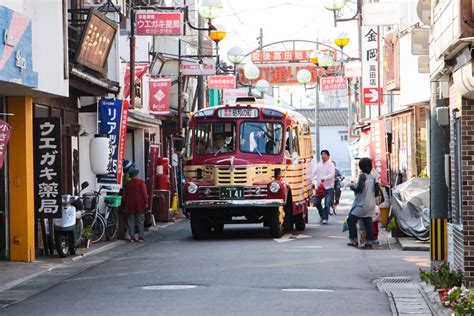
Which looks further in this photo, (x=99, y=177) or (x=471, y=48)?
(x=99, y=177)

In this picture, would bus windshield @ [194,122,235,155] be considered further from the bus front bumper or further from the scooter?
the scooter

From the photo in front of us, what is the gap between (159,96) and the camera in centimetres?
3484


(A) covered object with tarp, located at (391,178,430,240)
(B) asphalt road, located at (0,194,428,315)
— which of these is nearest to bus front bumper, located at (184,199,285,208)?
(B) asphalt road, located at (0,194,428,315)

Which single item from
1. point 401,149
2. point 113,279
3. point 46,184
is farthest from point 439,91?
point 401,149

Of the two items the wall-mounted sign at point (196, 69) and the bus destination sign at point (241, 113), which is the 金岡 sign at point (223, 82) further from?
the bus destination sign at point (241, 113)

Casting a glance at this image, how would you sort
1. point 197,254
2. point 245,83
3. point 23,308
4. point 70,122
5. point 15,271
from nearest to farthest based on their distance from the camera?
1. point 23,308
2. point 15,271
3. point 197,254
4. point 70,122
5. point 245,83

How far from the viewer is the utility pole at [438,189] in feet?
48.8

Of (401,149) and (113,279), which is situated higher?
(401,149)

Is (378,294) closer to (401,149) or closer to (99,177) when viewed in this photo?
(99,177)

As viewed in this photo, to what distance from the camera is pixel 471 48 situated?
12258 millimetres

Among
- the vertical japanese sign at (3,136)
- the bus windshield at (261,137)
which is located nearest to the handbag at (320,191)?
the bus windshield at (261,137)

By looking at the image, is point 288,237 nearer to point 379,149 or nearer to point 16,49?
point 379,149

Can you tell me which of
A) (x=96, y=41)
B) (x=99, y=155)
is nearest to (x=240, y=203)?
(x=99, y=155)

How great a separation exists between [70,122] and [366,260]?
9204 millimetres
